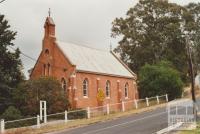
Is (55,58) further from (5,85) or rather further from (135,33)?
(135,33)

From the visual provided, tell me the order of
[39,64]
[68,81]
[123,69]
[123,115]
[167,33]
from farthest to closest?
[167,33] → [123,69] → [39,64] → [68,81] → [123,115]

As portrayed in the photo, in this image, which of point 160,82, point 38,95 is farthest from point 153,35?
point 38,95

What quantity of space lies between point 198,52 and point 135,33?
66.4 feet

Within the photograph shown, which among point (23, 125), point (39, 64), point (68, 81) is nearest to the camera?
point (23, 125)

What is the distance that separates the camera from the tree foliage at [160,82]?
64188 mm

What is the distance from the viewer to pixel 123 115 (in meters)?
42.9

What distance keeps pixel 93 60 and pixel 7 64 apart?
17.7 m

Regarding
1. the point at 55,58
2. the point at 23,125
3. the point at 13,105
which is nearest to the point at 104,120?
the point at 23,125

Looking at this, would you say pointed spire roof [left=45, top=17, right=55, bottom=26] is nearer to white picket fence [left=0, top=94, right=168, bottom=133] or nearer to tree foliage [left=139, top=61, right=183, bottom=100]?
white picket fence [left=0, top=94, right=168, bottom=133]

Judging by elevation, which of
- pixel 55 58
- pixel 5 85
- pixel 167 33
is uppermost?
pixel 167 33

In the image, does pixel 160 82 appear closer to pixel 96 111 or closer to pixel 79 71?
pixel 79 71

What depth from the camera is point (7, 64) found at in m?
44.3

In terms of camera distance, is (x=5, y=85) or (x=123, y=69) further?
(x=123, y=69)

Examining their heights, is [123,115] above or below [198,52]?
below
